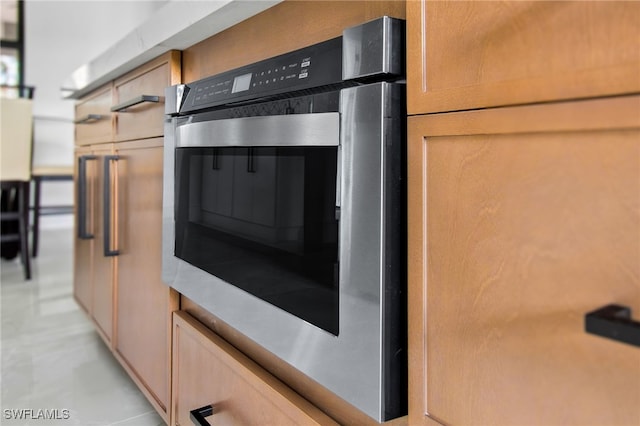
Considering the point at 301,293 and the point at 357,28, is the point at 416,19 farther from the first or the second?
the point at 301,293

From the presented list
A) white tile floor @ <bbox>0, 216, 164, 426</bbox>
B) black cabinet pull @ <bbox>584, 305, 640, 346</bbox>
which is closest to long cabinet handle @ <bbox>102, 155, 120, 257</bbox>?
white tile floor @ <bbox>0, 216, 164, 426</bbox>

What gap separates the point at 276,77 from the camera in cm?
78

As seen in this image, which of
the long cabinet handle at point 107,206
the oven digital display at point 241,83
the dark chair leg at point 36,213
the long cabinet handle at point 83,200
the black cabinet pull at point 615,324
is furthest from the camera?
the dark chair leg at point 36,213

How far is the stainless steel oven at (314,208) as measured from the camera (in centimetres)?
59

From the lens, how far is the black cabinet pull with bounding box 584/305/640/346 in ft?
1.13

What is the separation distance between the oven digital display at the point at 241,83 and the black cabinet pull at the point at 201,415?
0.64 metres

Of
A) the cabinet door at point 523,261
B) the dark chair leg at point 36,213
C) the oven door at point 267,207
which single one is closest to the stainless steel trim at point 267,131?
the oven door at point 267,207

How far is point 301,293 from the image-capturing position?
0.74m

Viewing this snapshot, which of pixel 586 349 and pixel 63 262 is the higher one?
pixel 586 349

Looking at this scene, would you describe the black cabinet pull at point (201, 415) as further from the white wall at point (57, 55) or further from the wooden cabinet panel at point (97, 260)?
the white wall at point (57, 55)

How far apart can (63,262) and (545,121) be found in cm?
379

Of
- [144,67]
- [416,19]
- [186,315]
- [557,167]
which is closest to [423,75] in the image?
[416,19]

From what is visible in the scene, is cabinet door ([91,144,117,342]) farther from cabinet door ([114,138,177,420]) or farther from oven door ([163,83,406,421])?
oven door ([163,83,406,421])

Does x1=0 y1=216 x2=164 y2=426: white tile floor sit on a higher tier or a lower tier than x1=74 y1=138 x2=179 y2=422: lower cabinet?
lower
